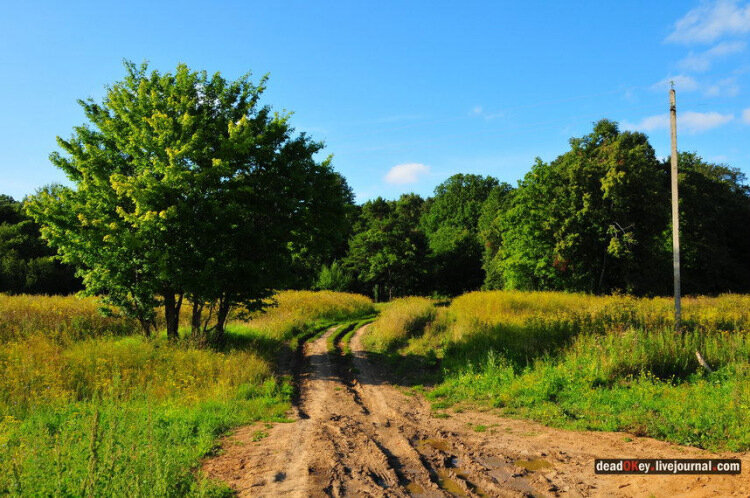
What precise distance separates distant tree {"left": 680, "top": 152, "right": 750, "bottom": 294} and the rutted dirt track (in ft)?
126

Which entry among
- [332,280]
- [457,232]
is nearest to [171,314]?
[332,280]

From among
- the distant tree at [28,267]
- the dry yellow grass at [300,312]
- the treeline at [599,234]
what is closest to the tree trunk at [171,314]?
the dry yellow grass at [300,312]

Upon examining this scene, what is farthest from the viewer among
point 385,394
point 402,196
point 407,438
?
point 402,196

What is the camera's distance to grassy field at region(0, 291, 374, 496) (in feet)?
16.9

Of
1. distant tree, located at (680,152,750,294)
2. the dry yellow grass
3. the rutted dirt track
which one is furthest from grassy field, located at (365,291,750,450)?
distant tree, located at (680,152,750,294)

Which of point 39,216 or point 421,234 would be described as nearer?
point 39,216

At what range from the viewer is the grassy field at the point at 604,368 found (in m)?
8.12

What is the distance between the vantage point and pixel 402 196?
91.2m

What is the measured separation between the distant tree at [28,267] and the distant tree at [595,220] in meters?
40.9

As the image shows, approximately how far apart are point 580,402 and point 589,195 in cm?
2737

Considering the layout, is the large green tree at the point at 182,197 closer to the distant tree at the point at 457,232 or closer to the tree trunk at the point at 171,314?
the tree trunk at the point at 171,314

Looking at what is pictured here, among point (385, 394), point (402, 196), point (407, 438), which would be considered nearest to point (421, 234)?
point (402, 196)

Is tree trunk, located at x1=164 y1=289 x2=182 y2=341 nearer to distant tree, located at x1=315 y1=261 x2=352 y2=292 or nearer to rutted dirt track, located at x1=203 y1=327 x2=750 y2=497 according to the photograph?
rutted dirt track, located at x1=203 y1=327 x2=750 y2=497

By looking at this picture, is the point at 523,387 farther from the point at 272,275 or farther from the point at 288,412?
the point at 272,275
